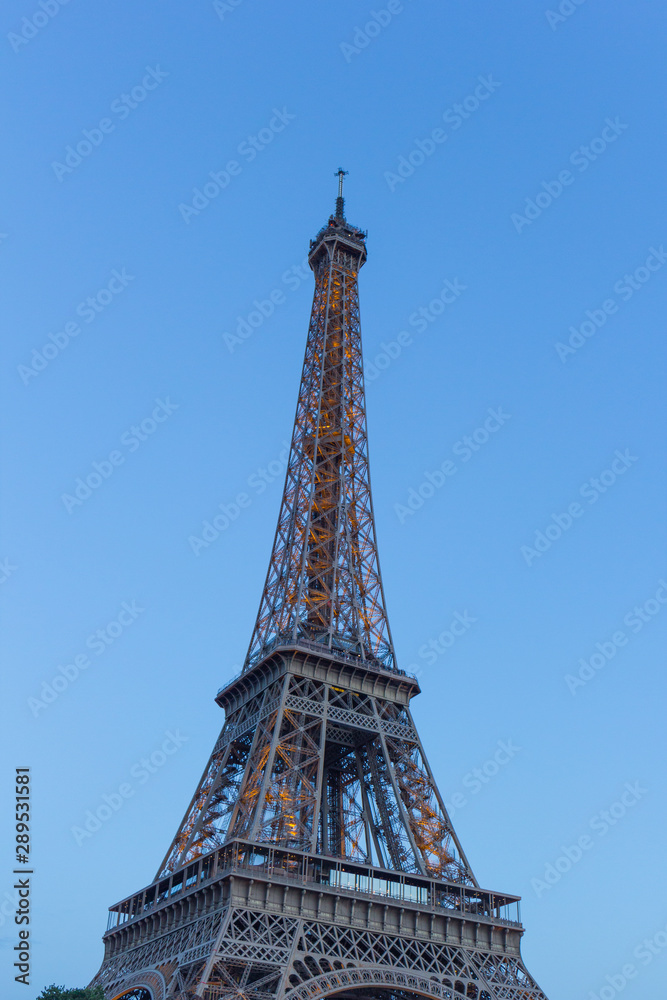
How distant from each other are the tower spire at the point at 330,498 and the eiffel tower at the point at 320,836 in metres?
0.14

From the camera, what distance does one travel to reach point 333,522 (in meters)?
59.0

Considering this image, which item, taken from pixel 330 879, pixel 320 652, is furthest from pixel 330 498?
pixel 330 879

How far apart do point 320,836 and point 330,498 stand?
18955 millimetres

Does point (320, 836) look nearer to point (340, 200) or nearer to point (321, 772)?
point (321, 772)

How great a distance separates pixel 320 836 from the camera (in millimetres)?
52312

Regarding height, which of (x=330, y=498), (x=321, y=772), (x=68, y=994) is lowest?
(x=68, y=994)

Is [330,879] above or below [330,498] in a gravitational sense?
below

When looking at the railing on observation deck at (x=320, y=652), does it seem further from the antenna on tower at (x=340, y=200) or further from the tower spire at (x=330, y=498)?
the antenna on tower at (x=340, y=200)

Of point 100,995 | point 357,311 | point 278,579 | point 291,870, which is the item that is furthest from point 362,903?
point 357,311

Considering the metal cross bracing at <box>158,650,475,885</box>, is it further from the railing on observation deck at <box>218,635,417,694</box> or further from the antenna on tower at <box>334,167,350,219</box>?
the antenna on tower at <box>334,167,350,219</box>

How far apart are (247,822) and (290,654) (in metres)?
8.67

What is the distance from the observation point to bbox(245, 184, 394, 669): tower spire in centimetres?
5459

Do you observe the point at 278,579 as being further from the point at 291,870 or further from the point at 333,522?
the point at 291,870

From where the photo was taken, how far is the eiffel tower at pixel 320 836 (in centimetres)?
3941
